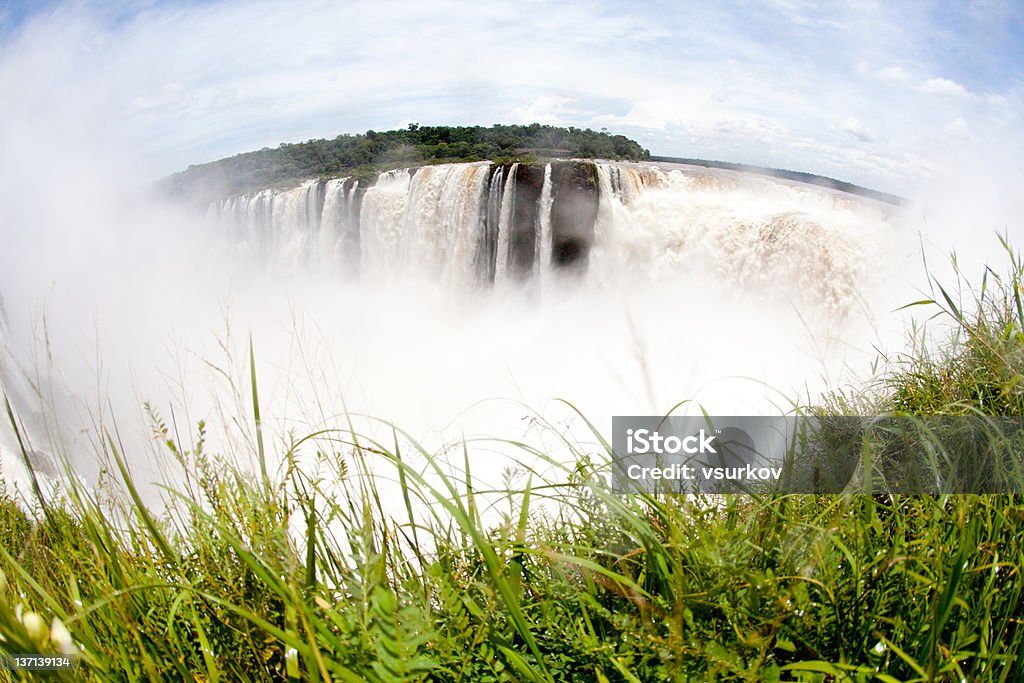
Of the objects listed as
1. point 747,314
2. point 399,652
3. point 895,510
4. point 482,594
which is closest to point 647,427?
point 895,510

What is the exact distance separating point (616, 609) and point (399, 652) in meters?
0.42

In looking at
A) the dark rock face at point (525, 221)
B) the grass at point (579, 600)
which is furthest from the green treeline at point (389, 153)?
the grass at point (579, 600)

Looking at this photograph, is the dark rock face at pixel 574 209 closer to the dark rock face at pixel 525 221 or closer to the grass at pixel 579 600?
the dark rock face at pixel 525 221

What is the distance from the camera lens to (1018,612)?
1051 millimetres

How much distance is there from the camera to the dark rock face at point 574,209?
498 inches

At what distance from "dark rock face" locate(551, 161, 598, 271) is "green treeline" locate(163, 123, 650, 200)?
1874 mm

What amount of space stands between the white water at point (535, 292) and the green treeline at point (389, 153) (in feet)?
7.62

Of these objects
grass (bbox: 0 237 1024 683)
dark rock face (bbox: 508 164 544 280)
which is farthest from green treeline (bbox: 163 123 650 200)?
grass (bbox: 0 237 1024 683)

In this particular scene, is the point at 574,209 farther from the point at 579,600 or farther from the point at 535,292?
the point at 579,600

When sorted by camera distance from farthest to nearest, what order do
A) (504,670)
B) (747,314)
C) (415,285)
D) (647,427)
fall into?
(415,285) → (747,314) → (647,427) → (504,670)

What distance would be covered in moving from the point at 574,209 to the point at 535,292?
2405 millimetres

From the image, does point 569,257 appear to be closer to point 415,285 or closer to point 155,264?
point 415,285

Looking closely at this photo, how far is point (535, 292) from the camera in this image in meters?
14.5

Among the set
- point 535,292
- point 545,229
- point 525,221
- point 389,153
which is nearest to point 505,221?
point 525,221
